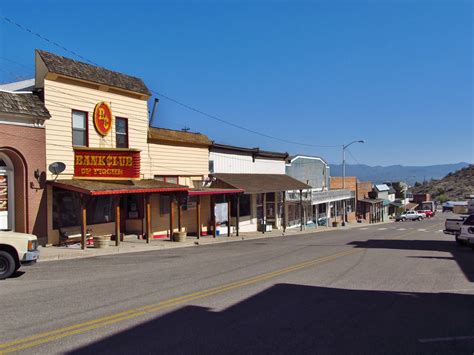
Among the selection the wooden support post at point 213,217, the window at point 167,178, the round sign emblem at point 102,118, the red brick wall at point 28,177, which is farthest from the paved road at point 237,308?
the wooden support post at point 213,217

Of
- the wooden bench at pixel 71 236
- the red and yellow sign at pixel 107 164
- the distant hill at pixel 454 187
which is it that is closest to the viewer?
the wooden bench at pixel 71 236

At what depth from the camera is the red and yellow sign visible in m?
20.3

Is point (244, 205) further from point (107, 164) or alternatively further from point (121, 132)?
point (107, 164)

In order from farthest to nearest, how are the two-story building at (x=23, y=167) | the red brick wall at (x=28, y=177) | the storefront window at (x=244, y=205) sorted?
the storefront window at (x=244, y=205), the red brick wall at (x=28, y=177), the two-story building at (x=23, y=167)

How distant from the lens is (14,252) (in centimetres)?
1198

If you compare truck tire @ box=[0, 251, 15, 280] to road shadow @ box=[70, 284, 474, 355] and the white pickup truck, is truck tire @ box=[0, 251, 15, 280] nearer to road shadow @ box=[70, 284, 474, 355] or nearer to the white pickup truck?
the white pickup truck

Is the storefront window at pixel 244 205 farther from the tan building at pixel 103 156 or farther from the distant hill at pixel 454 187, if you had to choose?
the distant hill at pixel 454 187

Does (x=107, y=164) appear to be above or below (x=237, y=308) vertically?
above

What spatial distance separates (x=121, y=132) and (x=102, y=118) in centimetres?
152

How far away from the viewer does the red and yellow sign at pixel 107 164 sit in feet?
66.5

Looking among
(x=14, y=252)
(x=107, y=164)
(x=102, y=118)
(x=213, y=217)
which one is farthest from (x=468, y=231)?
(x=14, y=252)

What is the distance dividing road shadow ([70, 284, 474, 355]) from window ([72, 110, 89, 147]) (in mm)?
13487

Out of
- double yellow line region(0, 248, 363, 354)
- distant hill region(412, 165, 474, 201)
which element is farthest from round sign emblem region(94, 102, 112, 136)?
distant hill region(412, 165, 474, 201)

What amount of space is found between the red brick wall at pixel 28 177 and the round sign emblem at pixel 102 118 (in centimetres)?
299
